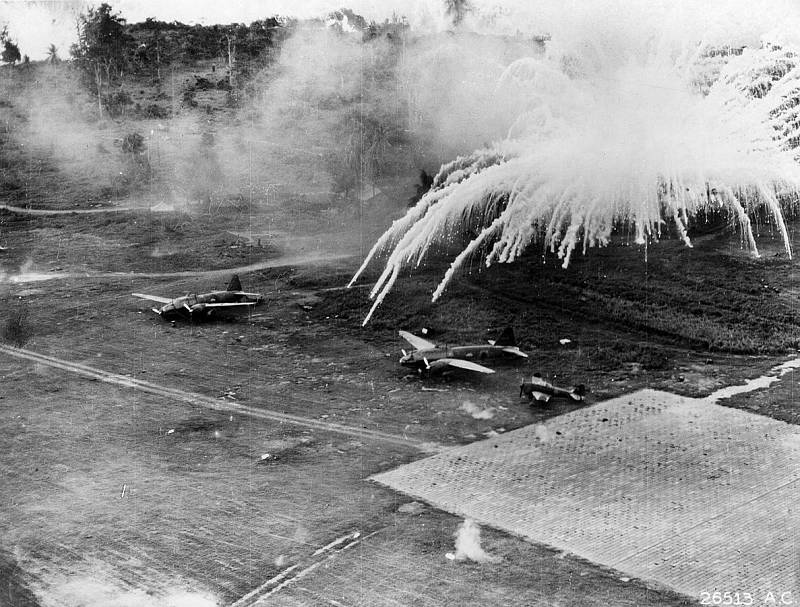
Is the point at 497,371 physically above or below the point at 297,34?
below

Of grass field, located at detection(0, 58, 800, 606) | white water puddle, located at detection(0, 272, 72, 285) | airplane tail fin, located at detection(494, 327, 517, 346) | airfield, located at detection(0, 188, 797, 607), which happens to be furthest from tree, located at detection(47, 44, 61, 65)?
airplane tail fin, located at detection(494, 327, 517, 346)

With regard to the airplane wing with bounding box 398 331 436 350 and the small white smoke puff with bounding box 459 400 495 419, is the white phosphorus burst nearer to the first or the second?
the airplane wing with bounding box 398 331 436 350

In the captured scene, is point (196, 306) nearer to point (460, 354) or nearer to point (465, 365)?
point (460, 354)

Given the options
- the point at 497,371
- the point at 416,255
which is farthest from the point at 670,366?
the point at 416,255

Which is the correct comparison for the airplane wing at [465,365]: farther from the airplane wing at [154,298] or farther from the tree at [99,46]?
the tree at [99,46]

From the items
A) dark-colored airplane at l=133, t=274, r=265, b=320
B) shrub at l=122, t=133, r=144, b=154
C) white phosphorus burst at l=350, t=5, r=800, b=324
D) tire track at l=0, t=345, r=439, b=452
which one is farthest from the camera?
shrub at l=122, t=133, r=144, b=154

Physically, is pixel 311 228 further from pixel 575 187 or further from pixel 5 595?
pixel 5 595

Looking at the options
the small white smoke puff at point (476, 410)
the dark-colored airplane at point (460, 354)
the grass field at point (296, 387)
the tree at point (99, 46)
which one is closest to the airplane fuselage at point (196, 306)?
the grass field at point (296, 387)
